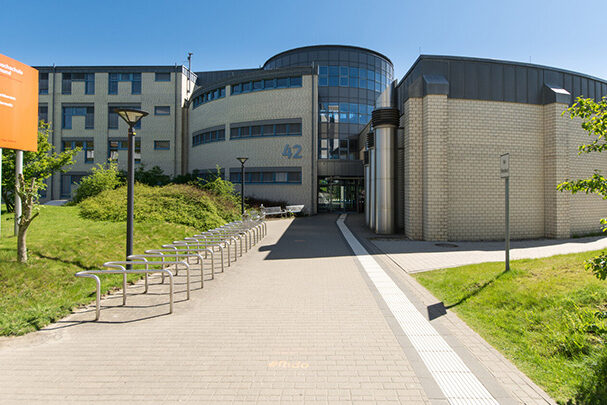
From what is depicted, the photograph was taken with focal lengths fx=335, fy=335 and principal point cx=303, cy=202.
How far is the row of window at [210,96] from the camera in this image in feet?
101

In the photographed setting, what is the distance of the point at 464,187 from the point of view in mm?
13453

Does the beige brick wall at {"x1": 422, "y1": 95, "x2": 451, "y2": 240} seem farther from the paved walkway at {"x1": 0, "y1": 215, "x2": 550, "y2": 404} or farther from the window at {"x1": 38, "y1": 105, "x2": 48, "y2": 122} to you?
the window at {"x1": 38, "y1": 105, "x2": 48, "y2": 122}

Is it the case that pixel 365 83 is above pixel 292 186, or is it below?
above

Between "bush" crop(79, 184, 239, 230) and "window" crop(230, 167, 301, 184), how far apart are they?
361 inches

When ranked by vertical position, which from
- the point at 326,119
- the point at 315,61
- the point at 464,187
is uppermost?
the point at 315,61

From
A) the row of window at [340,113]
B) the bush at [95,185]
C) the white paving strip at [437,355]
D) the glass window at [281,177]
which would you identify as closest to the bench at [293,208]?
the glass window at [281,177]

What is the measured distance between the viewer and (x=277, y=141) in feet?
89.8

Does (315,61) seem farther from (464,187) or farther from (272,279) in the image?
(272,279)

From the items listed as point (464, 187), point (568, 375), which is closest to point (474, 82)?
point (464, 187)

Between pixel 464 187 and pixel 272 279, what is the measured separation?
377 inches

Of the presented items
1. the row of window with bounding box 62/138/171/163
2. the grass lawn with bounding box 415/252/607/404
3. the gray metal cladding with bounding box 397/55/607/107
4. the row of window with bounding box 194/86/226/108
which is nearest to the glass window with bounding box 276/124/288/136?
the row of window with bounding box 194/86/226/108

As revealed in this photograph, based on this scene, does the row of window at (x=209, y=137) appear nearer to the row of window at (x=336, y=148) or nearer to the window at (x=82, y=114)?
the row of window at (x=336, y=148)

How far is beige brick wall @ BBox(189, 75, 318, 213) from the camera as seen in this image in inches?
1059

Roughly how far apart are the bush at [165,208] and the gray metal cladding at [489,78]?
10431 mm
